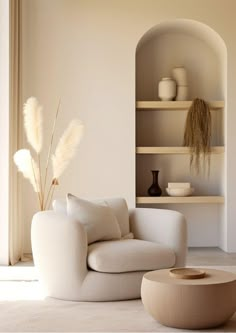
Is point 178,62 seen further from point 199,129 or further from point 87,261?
point 87,261

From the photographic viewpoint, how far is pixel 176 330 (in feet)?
11.7

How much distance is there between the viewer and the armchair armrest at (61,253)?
426 centimetres

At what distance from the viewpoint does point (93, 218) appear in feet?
15.0

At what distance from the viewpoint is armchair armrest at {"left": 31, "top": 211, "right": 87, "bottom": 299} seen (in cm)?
426

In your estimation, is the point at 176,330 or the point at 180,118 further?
the point at 180,118

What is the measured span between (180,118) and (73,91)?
1.26 m

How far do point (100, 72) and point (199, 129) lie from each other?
1213 mm

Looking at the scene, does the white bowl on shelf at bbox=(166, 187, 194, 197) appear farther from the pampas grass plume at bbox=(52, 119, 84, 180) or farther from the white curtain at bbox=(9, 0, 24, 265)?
the white curtain at bbox=(9, 0, 24, 265)

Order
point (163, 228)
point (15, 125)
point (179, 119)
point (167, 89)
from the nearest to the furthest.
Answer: point (163, 228) < point (15, 125) < point (167, 89) < point (179, 119)

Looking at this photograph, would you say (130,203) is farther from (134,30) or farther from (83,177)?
(134,30)

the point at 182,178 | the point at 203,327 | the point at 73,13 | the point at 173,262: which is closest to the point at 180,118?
the point at 182,178

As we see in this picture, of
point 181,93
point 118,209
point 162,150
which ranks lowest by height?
point 118,209

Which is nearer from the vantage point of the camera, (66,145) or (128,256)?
(128,256)

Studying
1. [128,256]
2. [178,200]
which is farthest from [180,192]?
[128,256]
